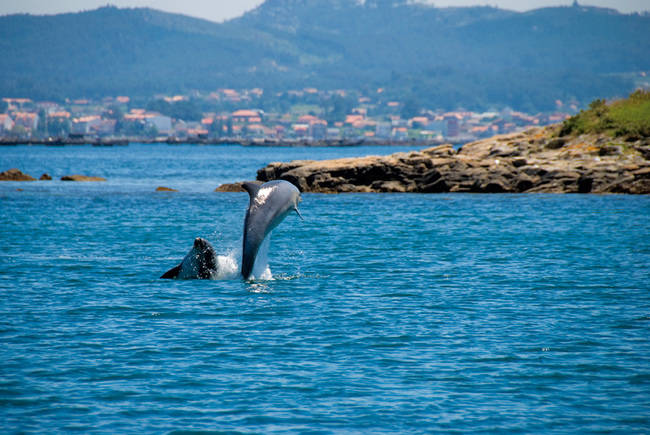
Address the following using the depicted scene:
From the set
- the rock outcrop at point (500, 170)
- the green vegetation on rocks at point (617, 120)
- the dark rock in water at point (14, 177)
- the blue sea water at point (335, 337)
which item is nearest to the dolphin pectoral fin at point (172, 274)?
the blue sea water at point (335, 337)

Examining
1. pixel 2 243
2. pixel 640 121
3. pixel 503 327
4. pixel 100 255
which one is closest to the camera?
pixel 503 327

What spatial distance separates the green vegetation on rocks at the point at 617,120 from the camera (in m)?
54.6

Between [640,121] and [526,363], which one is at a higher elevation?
[640,121]

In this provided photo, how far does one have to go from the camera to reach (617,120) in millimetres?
56719

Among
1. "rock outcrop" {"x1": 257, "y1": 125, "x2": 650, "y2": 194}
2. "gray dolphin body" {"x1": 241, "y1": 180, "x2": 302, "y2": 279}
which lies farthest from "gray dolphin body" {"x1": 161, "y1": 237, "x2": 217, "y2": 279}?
"rock outcrop" {"x1": 257, "y1": 125, "x2": 650, "y2": 194}

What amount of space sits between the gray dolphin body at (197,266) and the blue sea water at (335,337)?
20.3 inches

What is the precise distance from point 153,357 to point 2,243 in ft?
59.9

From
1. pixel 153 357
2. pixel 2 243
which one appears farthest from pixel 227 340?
pixel 2 243

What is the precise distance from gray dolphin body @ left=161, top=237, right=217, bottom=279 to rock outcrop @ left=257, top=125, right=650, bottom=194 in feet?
110

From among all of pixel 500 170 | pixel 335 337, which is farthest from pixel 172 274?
A: pixel 500 170

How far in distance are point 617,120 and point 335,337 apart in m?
47.0

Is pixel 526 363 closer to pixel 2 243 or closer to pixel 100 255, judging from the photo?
pixel 100 255

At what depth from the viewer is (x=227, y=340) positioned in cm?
1473

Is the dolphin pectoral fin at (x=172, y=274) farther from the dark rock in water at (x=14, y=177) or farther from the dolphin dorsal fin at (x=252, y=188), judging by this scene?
the dark rock in water at (x=14, y=177)
